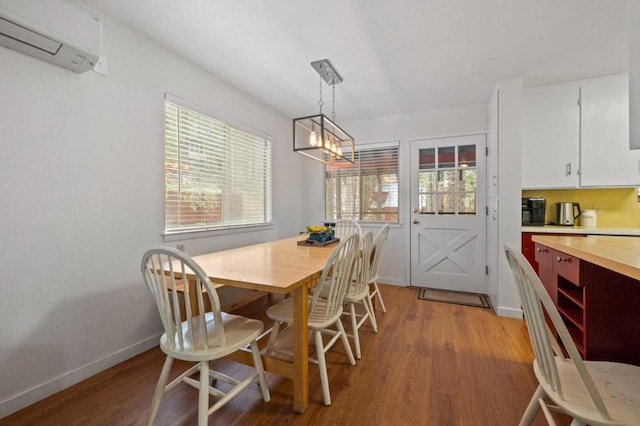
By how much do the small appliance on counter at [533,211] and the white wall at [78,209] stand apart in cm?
368

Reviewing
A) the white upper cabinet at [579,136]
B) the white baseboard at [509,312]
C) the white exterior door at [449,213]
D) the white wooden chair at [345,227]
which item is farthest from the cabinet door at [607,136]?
the white wooden chair at [345,227]

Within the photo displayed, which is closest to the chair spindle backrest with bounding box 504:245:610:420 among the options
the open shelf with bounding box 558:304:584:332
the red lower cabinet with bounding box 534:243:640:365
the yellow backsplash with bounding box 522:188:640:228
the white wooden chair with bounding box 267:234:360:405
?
the red lower cabinet with bounding box 534:243:640:365

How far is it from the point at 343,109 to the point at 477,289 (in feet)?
9.64

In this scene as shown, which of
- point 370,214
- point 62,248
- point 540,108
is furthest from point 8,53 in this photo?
point 540,108

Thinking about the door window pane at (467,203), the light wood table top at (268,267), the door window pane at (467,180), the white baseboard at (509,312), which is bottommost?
the white baseboard at (509,312)

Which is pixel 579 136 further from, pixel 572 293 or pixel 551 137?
pixel 572 293

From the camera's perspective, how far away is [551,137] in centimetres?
288

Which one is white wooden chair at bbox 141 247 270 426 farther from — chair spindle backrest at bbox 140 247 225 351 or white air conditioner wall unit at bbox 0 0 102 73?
white air conditioner wall unit at bbox 0 0 102 73

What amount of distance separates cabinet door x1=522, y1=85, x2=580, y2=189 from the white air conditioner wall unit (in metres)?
3.81

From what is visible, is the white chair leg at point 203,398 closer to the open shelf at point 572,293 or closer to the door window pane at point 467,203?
the open shelf at point 572,293

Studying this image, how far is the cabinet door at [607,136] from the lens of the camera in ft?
8.87

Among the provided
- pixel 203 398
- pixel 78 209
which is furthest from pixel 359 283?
pixel 78 209

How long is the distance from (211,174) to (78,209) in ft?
3.88

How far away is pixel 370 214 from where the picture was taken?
4.11 meters
